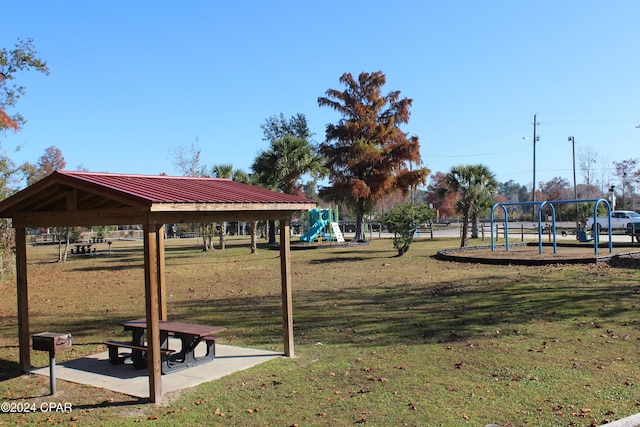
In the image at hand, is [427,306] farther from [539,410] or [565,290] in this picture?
[539,410]

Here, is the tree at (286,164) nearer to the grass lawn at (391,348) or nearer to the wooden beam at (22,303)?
the grass lawn at (391,348)

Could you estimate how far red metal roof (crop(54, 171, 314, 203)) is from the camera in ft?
18.9

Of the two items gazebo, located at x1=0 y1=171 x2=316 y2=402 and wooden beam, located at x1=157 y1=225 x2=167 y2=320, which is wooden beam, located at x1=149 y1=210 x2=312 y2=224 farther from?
wooden beam, located at x1=157 y1=225 x2=167 y2=320

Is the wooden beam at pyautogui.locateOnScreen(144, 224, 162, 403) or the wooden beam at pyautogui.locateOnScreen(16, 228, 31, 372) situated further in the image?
the wooden beam at pyautogui.locateOnScreen(16, 228, 31, 372)

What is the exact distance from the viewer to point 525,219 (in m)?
67.8

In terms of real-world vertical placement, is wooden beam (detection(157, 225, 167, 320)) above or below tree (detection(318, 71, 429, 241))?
below

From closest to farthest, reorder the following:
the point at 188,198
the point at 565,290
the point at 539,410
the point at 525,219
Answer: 1. the point at 539,410
2. the point at 188,198
3. the point at 565,290
4. the point at 525,219

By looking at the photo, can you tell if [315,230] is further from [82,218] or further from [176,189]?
[82,218]

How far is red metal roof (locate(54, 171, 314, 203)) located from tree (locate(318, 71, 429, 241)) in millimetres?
28092

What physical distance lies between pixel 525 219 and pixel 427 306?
62.3 m

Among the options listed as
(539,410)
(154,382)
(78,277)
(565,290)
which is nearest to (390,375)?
(539,410)

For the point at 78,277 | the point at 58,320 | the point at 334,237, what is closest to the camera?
the point at 58,320

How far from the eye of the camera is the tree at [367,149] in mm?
36406

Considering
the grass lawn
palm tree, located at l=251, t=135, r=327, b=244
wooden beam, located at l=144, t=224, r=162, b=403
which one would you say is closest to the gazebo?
wooden beam, located at l=144, t=224, r=162, b=403
